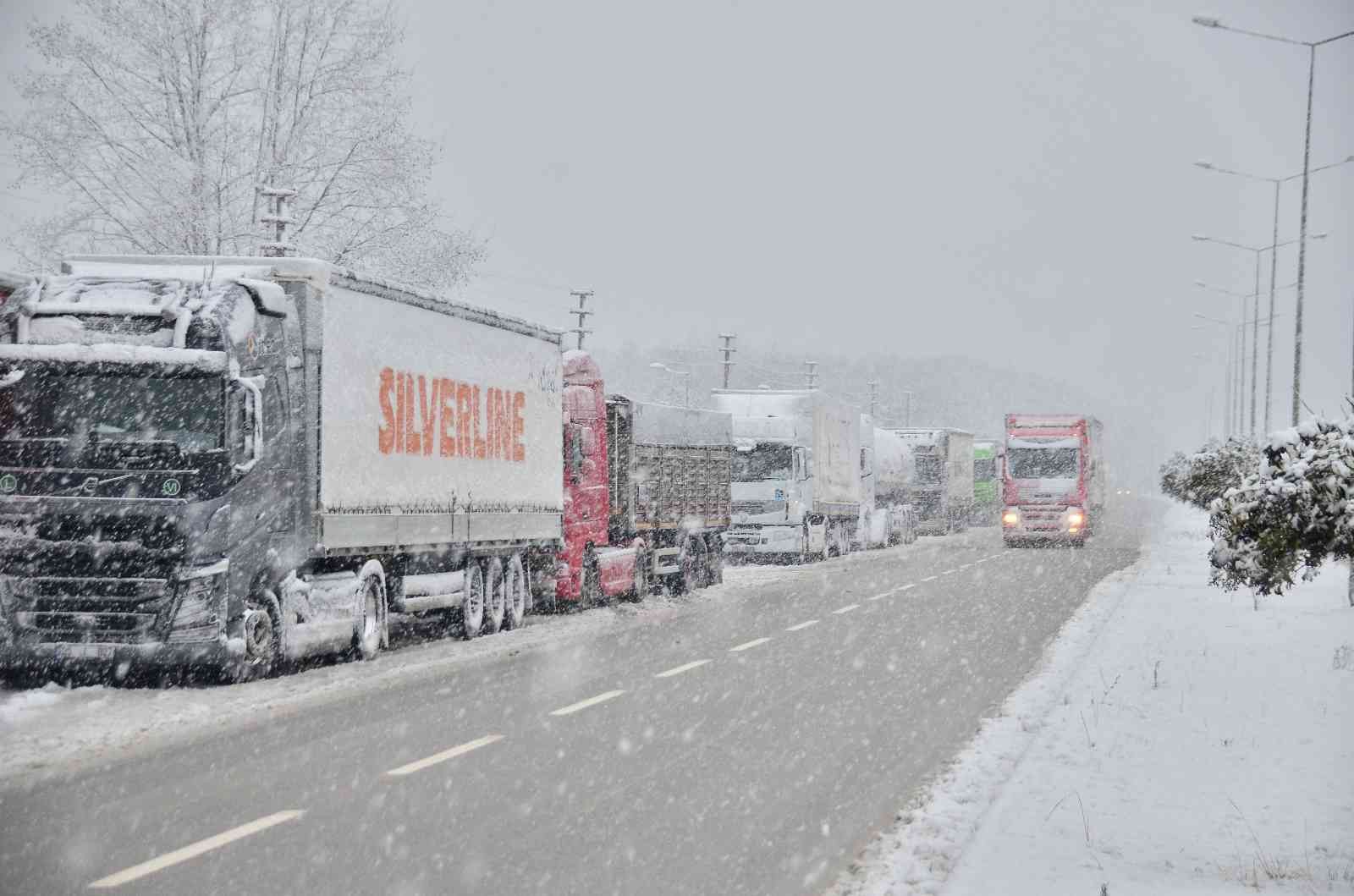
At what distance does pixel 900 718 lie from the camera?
12148 millimetres

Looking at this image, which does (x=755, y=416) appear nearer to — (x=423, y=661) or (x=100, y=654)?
(x=423, y=661)

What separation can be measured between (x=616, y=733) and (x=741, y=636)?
7.71 meters

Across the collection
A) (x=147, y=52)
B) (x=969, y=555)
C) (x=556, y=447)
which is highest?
(x=147, y=52)

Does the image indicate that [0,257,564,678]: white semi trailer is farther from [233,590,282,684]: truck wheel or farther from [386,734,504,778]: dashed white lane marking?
[386,734,504,778]: dashed white lane marking

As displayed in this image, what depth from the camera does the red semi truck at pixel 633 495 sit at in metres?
22.7

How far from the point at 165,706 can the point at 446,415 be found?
19.7ft

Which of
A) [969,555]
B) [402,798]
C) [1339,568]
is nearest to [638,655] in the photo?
[402,798]

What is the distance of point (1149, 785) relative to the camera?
29.8 feet

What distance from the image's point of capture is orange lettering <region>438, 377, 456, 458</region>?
17812mm

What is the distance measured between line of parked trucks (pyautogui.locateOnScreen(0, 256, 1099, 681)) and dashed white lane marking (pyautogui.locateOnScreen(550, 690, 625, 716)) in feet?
10.0

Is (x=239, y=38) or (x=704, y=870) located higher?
(x=239, y=38)

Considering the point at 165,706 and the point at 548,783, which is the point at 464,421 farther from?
the point at 548,783

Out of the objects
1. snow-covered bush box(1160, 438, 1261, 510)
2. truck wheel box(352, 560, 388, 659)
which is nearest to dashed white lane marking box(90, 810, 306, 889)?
truck wheel box(352, 560, 388, 659)

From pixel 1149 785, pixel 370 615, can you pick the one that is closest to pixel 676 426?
pixel 370 615
